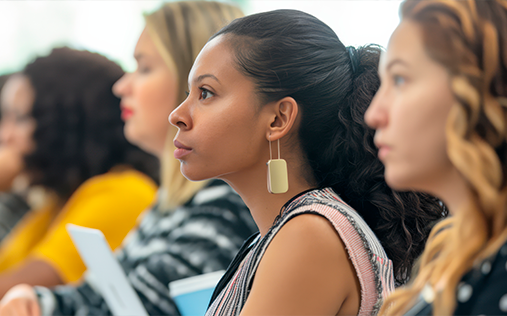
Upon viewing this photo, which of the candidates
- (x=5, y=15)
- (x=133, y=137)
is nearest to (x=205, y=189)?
(x=133, y=137)

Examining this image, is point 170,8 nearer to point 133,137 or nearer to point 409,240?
point 133,137

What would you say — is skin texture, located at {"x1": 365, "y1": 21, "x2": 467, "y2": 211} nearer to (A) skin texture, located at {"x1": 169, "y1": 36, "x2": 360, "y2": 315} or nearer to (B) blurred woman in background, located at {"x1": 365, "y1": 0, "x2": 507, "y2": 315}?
(B) blurred woman in background, located at {"x1": 365, "y1": 0, "x2": 507, "y2": 315}

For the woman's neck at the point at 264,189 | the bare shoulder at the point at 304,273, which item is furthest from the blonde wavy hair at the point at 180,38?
the bare shoulder at the point at 304,273

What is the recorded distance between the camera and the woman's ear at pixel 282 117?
0.80 metres

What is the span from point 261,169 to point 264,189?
0.12 ft

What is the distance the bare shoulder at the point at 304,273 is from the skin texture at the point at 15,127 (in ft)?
5.67

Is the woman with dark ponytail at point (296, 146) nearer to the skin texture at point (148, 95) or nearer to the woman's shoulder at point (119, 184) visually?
the skin texture at point (148, 95)

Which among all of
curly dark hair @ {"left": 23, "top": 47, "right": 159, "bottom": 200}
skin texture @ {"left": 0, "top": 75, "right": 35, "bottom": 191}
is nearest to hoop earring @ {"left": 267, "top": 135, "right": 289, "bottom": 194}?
curly dark hair @ {"left": 23, "top": 47, "right": 159, "bottom": 200}

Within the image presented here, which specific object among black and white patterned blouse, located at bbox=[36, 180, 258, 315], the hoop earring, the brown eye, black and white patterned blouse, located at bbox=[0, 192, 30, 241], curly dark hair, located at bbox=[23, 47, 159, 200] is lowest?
black and white patterned blouse, located at bbox=[0, 192, 30, 241]

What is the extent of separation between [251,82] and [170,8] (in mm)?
884

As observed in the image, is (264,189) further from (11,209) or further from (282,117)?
(11,209)

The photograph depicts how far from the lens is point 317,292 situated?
67 centimetres

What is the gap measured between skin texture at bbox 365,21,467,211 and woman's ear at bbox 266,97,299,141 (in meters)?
0.30

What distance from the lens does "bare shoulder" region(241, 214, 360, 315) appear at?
66 cm
